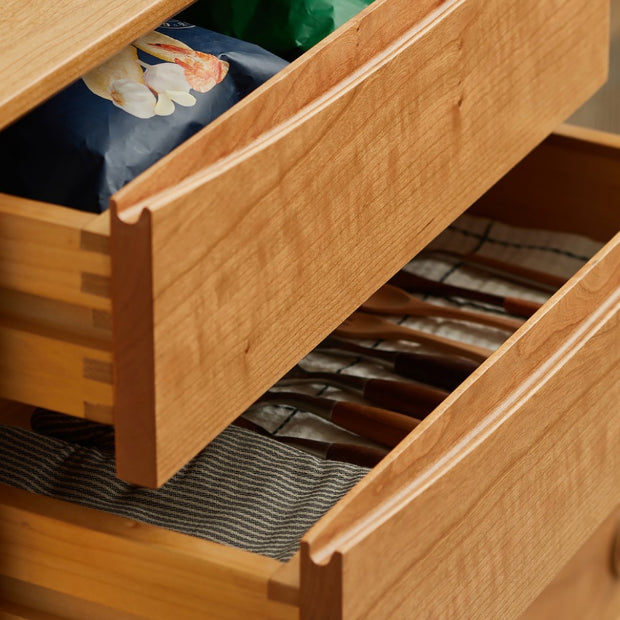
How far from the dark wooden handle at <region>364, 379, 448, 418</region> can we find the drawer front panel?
0.14 meters

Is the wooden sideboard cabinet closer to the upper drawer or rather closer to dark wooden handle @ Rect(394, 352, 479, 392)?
the upper drawer

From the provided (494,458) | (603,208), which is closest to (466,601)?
(494,458)

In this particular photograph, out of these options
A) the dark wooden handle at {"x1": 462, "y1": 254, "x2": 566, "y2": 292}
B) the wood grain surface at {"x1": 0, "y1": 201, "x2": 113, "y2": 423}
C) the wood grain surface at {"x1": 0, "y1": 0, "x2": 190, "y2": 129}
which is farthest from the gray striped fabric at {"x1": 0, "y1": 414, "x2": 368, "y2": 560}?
the dark wooden handle at {"x1": 462, "y1": 254, "x2": 566, "y2": 292}

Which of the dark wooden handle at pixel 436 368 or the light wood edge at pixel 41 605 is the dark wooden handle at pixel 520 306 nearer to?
the dark wooden handle at pixel 436 368

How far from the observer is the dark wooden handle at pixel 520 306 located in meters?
1.02

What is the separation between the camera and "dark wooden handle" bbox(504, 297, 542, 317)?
3.35 ft

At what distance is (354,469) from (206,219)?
27cm

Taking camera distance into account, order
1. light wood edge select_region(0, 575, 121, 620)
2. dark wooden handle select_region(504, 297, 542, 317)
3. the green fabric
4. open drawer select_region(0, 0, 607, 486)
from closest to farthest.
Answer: open drawer select_region(0, 0, 607, 486)
light wood edge select_region(0, 575, 121, 620)
the green fabric
dark wooden handle select_region(504, 297, 542, 317)

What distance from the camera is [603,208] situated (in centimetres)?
113

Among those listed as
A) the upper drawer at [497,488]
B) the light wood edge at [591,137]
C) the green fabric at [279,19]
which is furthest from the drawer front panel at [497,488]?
the light wood edge at [591,137]

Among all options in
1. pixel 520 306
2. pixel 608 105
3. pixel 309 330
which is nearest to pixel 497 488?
pixel 309 330

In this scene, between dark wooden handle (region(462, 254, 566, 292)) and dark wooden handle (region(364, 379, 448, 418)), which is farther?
dark wooden handle (region(462, 254, 566, 292))

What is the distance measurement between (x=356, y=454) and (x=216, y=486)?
0.36ft

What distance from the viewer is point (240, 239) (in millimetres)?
574
